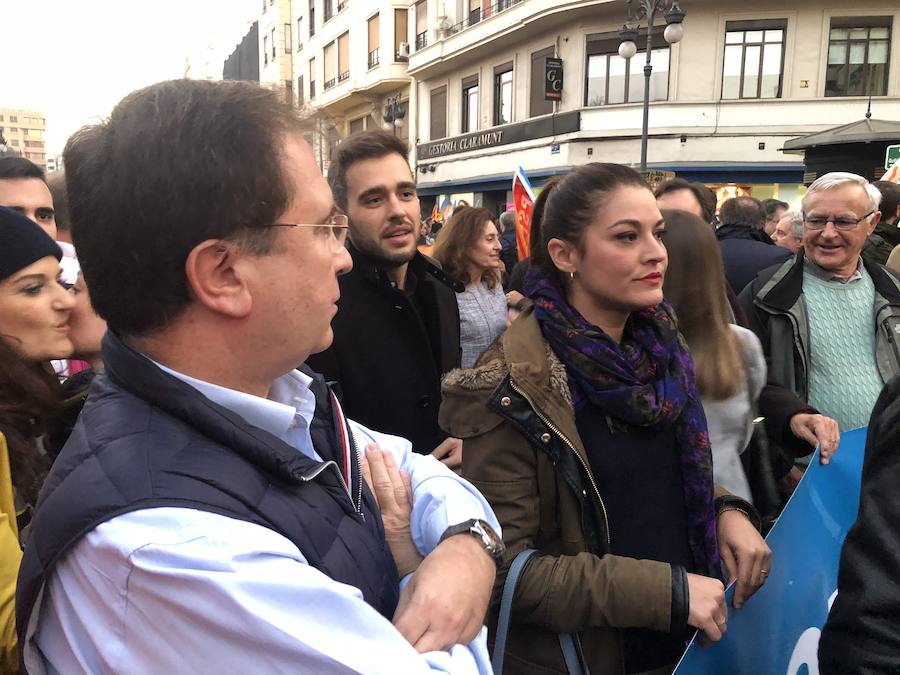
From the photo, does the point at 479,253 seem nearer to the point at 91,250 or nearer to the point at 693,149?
the point at 91,250

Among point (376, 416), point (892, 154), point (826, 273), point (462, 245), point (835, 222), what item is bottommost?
point (376, 416)

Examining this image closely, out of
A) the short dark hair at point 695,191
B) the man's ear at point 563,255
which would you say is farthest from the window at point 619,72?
the man's ear at point 563,255

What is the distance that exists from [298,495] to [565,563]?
98cm

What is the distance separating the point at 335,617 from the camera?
82 cm

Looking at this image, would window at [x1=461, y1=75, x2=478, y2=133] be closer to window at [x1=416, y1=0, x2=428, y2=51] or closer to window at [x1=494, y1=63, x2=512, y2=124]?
window at [x1=494, y1=63, x2=512, y2=124]

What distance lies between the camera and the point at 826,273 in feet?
10.3

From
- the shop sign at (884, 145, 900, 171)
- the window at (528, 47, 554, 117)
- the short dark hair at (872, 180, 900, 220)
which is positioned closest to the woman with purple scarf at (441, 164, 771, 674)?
the short dark hair at (872, 180, 900, 220)

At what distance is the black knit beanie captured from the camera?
6.70ft

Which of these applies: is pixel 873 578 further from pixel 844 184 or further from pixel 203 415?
pixel 844 184

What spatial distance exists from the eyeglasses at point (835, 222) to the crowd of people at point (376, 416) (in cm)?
2

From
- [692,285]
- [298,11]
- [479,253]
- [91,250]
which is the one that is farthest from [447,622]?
[298,11]

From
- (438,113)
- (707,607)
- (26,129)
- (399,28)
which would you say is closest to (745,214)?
(707,607)

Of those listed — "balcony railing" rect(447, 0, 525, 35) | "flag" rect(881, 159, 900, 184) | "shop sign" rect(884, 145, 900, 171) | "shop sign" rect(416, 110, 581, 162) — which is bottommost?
"flag" rect(881, 159, 900, 184)

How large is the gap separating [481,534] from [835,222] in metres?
2.74
